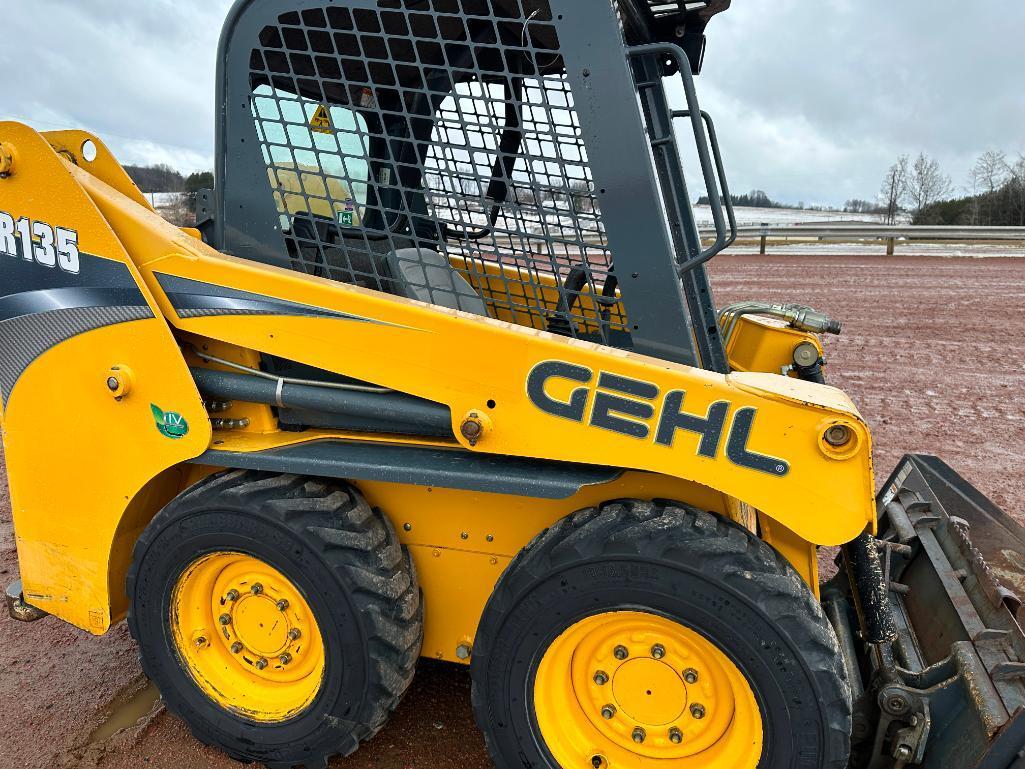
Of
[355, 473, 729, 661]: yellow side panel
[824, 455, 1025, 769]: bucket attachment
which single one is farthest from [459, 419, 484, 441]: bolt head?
[824, 455, 1025, 769]: bucket attachment

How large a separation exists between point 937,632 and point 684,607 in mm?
1268

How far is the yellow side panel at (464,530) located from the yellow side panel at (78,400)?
0.74 metres

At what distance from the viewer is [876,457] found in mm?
5520

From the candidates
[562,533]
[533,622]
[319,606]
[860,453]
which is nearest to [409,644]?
[319,606]

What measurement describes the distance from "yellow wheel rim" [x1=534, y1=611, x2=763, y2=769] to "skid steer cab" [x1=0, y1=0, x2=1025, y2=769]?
0.4 inches

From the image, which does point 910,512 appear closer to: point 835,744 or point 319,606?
point 835,744

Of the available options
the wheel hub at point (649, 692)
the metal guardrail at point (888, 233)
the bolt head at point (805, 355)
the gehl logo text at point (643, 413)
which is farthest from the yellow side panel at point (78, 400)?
the metal guardrail at point (888, 233)

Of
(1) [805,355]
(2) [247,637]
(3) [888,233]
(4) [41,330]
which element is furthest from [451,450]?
(3) [888,233]

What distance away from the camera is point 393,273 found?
254 cm

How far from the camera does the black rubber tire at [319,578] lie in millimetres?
2350

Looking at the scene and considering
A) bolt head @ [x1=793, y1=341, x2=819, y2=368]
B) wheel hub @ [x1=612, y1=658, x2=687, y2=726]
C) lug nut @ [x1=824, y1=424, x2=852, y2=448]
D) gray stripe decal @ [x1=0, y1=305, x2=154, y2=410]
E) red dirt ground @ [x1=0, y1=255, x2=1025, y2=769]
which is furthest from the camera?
bolt head @ [x1=793, y1=341, x2=819, y2=368]

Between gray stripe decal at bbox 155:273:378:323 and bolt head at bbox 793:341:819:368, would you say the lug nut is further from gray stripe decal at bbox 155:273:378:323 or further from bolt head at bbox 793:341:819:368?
bolt head at bbox 793:341:819:368

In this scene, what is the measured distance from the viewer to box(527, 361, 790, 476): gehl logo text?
2047mm

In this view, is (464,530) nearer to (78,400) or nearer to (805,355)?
(78,400)
